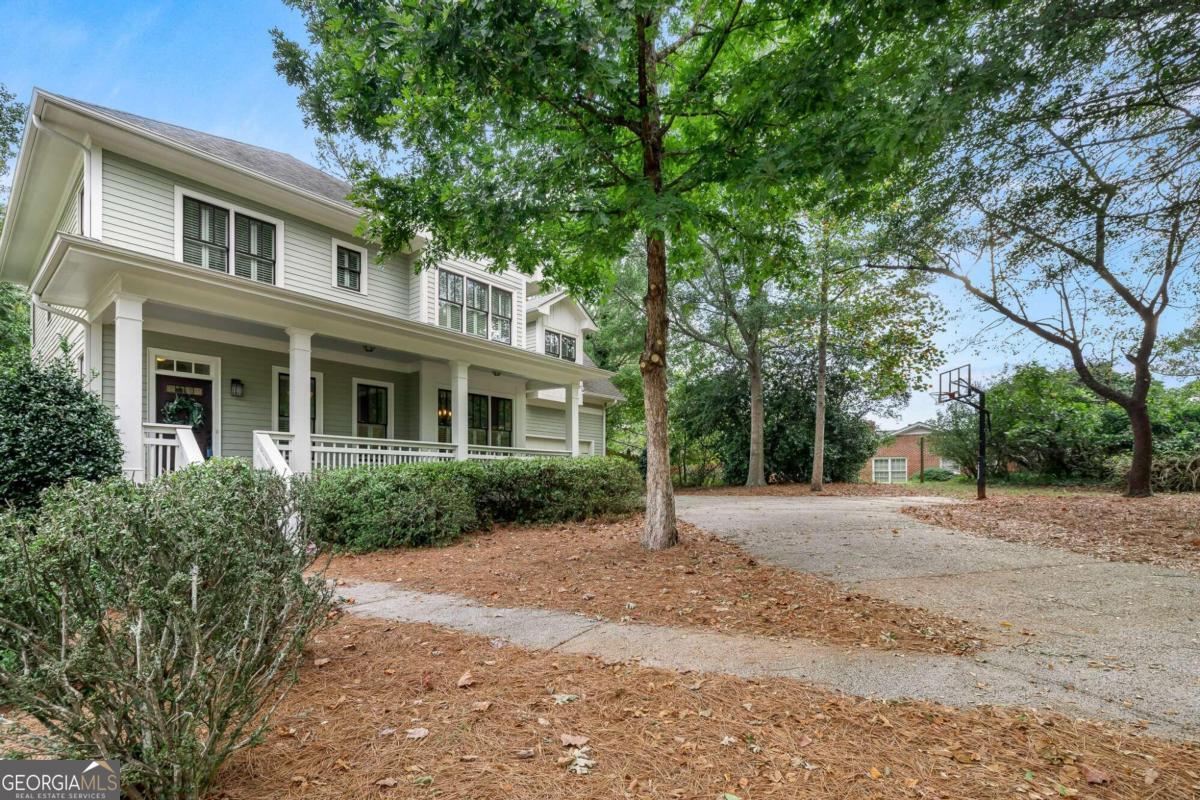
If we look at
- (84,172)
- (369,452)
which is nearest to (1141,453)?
(369,452)

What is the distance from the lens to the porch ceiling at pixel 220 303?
7.20 metres

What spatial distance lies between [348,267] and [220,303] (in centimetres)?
399

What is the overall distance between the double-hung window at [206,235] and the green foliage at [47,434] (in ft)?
10.3

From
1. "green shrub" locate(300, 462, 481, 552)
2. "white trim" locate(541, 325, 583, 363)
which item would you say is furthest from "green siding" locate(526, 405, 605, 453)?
"green shrub" locate(300, 462, 481, 552)

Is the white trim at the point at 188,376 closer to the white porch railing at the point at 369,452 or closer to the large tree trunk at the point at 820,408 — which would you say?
the white porch railing at the point at 369,452

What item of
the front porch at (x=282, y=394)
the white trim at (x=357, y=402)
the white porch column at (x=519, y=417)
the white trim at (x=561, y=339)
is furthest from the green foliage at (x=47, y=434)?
the white trim at (x=561, y=339)

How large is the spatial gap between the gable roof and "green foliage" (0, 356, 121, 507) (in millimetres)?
4228

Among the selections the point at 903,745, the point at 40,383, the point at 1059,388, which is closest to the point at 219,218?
the point at 40,383

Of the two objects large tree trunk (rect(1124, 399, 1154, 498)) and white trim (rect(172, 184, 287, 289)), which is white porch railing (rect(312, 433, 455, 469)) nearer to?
white trim (rect(172, 184, 287, 289))

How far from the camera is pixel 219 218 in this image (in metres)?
9.98


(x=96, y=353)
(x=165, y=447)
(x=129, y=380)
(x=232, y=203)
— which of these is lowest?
(x=165, y=447)

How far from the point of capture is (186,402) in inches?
385

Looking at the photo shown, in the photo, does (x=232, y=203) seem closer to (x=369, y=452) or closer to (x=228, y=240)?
(x=228, y=240)

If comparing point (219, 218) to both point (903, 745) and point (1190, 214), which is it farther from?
point (1190, 214)
